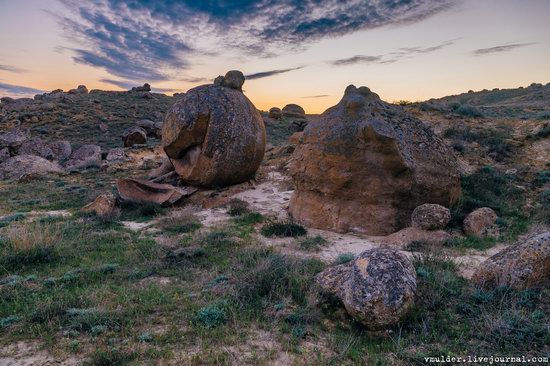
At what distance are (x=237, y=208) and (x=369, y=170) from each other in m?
3.66

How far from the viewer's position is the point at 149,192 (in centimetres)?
1169

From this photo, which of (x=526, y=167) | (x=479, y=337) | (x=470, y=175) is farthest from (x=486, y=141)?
(x=479, y=337)

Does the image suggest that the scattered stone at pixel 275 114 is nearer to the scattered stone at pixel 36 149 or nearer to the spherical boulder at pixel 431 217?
the scattered stone at pixel 36 149

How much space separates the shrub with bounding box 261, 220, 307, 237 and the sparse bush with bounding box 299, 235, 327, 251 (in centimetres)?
44

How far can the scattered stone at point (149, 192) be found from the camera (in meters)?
11.3

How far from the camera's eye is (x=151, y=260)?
6586 millimetres

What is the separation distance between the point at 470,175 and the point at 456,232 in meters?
4.19

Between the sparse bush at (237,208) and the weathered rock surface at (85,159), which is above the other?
the weathered rock surface at (85,159)

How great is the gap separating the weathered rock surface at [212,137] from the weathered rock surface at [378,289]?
7993 mm

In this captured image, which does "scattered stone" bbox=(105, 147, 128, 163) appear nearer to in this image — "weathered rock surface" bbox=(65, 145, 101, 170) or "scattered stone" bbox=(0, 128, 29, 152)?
"weathered rock surface" bbox=(65, 145, 101, 170)

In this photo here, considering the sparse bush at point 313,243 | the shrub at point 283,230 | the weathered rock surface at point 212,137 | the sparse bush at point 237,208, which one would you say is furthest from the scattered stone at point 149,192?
the sparse bush at point 313,243

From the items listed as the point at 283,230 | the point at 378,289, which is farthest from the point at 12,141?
the point at 378,289

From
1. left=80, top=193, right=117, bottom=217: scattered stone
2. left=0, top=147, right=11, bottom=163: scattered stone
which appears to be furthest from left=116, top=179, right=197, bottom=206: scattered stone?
left=0, top=147, right=11, bottom=163: scattered stone

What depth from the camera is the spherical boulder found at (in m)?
8.50
